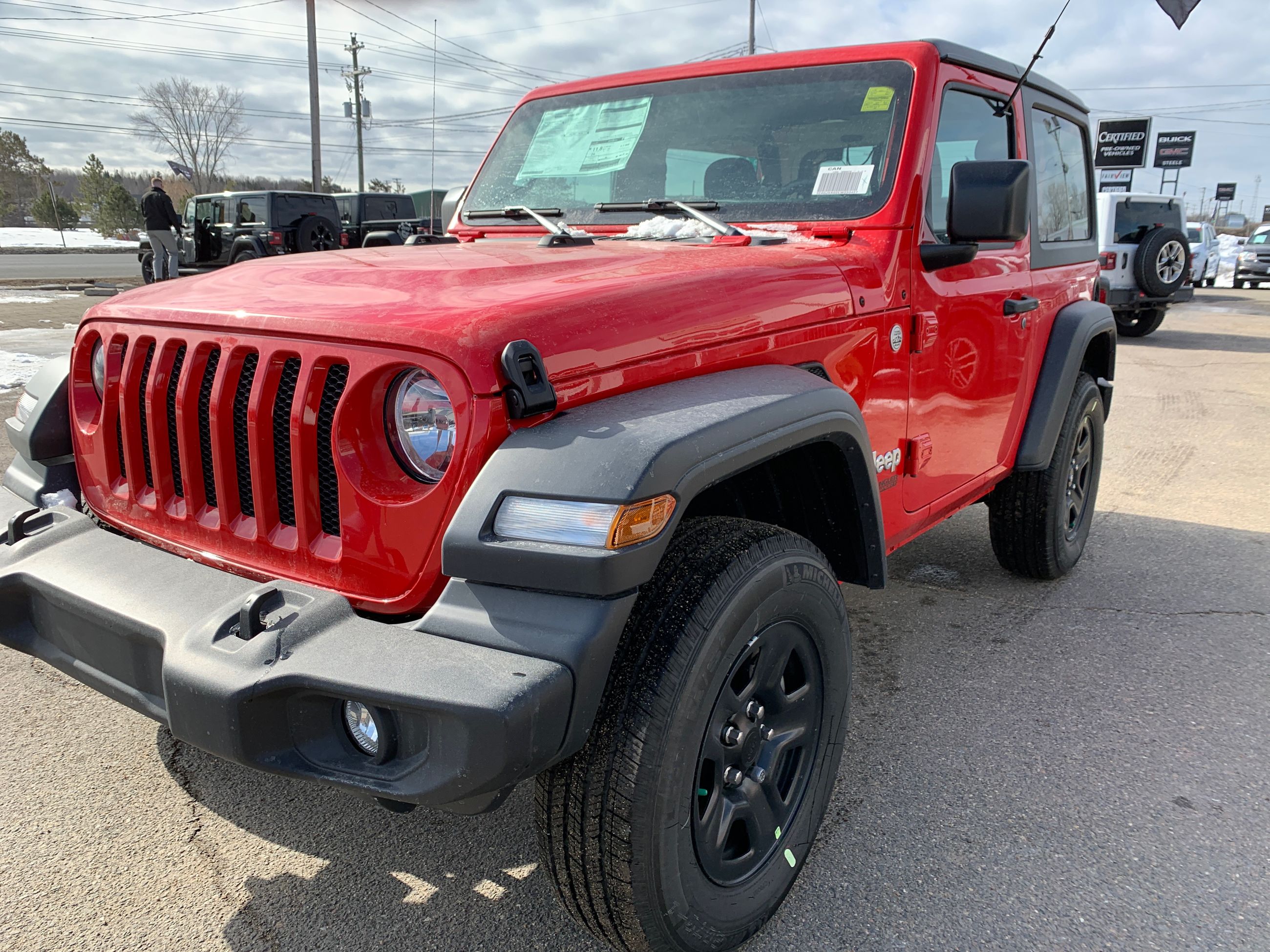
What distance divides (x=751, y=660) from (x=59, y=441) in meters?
1.80

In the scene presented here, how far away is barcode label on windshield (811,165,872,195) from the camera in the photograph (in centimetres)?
265

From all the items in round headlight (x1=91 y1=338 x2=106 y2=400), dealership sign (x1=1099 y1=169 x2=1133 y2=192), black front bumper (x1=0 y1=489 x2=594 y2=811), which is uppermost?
dealership sign (x1=1099 y1=169 x2=1133 y2=192)

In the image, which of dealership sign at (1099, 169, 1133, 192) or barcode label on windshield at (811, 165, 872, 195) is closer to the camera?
barcode label on windshield at (811, 165, 872, 195)

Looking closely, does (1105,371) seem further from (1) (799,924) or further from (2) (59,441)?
(2) (59,441)

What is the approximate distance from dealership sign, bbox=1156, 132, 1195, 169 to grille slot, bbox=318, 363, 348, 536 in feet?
144

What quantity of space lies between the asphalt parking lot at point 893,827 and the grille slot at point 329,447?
913 millimetres

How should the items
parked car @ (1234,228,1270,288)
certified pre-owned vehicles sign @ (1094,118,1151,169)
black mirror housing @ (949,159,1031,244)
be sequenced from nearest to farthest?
black mirror housing @ (949,159,1031,244) < parked car @ (1234,228,1270,288) < certified pre-owned vehicles sign @ (1094,118,1151,169)

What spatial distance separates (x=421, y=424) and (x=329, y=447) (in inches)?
7.9

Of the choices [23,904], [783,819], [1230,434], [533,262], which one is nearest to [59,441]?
[23,904]

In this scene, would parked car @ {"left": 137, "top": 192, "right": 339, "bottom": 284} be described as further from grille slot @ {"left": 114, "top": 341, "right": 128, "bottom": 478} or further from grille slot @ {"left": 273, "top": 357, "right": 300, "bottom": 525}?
grille slot @ {"left": 273, "top": 357, "right": 300, "bottom": 525}

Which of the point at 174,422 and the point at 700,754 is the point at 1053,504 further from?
the point at 174,422

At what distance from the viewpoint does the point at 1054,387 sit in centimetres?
349

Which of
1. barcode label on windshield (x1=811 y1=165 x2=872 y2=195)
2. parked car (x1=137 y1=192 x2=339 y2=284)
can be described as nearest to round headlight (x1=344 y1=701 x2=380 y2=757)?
barcode label on windshield (x1=811 y1=165 x2=872 y2=195)

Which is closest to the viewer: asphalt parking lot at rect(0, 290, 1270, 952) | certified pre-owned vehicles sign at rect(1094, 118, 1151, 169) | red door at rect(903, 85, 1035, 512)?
asphalt parking lot at rect(0, 290, 1270, 952)
